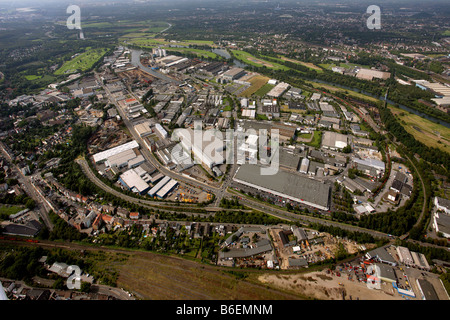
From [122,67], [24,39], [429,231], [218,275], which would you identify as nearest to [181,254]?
[218,275]

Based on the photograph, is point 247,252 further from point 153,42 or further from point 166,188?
point 153,42

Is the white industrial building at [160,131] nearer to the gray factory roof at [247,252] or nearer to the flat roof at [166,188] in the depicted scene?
the flat roof at [166,188]

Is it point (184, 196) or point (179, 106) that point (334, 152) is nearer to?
point (184, 196)

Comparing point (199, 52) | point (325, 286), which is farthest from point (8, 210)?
point (199, 52)

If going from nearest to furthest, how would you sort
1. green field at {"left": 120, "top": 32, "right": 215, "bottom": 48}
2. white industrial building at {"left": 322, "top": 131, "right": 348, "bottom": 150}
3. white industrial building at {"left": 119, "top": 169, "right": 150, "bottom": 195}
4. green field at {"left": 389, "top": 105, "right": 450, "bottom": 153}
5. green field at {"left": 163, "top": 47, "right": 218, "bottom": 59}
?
white industrial building at {"left": 119, "top": 169, "right": 150, "bottom": 195}, white industrial building at {"left": 322, "top": 131, "right": 348, "bottom": 150}, green field at {"left": 389, "top": 105, "right": 450, "bottom": 153}, green field at {"left": 163, "top": 47, "right": 218, "bottom": 59}, green field at {"left": 120, "top": 32, "right": 215, "bottom": 48}

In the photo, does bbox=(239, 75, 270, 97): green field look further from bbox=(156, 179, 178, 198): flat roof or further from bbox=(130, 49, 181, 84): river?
bbox=(156, 179, 178, 198): flat roof

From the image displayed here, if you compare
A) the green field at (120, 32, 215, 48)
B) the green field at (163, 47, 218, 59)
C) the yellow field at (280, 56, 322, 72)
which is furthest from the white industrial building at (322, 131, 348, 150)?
the green field at (120, 32, 215, 48)

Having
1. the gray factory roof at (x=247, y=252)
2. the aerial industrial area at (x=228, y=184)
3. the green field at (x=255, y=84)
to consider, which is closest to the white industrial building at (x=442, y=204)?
the aerial industrial area at (x=228, y=184)
